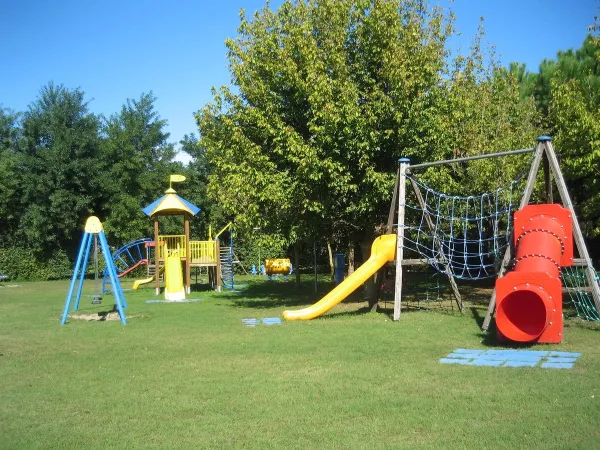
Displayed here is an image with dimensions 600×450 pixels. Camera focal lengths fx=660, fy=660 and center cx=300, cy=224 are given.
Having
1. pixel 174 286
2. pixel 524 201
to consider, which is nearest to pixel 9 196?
pixel 174 286

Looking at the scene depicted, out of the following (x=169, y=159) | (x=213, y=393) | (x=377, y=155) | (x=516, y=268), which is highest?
(x=169, y=159)

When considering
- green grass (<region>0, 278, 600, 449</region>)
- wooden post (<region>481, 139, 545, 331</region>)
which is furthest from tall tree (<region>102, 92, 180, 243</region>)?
wooden post (<region>481, 139, 545, 331</region>)

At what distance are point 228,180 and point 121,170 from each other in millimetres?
20582

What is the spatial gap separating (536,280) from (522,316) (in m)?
0.85

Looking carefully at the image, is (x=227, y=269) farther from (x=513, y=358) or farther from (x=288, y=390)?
(x=288, y=390)

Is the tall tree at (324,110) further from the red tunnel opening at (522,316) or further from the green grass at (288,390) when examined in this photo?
the red tunnel opening at (522,316)

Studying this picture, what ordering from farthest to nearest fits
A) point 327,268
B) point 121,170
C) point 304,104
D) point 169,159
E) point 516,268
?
1. point 169,159
2. point 327,268
3. point 121,170
4. point 304,104
5. point 516,268

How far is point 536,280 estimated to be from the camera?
382 inches

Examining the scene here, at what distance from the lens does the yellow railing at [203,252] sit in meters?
25.1

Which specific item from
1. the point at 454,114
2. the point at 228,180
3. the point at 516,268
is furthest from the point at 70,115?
the point at 516,268

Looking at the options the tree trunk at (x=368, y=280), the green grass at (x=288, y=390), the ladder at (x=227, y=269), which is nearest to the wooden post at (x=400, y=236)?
the green grass at (x=288, y=390)

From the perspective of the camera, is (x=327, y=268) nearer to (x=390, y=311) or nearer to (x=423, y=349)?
(x=390, y=311)

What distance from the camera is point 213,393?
7.42 meters

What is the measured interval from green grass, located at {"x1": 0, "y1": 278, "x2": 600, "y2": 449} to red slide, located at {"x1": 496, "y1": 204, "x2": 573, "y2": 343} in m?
0.43
